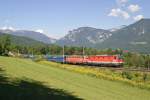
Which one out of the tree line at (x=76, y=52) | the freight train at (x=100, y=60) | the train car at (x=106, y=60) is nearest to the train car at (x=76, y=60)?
the freight train at (x=100, y=60)

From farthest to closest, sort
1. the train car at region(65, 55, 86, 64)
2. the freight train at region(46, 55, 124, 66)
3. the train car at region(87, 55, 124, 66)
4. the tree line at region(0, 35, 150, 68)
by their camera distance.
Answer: the tree line at region(0, 35, 150, 68), the train car at region(65, 55, 86, 64), the freight train at region(46, 55, 124, 66), the train car at region(87, 55, 124, 66)

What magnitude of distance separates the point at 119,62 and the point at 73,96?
70545 mm

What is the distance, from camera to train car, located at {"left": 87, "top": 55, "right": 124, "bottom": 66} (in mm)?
85750

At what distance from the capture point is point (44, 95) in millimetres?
15391

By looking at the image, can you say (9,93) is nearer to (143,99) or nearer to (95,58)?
(143,99)

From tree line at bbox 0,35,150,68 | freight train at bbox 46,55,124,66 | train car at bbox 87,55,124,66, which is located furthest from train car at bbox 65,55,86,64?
tree line at bbox 0,35,150,68

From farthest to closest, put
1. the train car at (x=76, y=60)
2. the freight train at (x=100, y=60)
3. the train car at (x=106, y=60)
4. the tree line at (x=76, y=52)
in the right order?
1. the tree line at (x=76, y=52)
2. the train car at (x=76, y=60)
3. the freight train at (x=100, y=60)
4. the train car at (x=106, y=60)

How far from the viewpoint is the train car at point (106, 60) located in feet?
281

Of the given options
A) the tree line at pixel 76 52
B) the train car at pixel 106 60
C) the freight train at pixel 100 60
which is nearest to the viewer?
the train car at pixel 106 60

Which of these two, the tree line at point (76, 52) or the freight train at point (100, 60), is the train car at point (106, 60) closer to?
the freight train at point (100, 60)

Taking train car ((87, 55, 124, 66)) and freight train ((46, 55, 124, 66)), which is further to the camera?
freight train ((46, 55, 124, 66))

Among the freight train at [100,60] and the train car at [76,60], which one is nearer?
the freight train at [100,60]

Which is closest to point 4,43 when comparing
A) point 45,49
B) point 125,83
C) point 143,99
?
point 45,49

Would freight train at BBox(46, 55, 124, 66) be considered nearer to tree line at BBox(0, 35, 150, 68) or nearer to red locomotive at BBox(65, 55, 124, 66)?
red locomotive at BBox(65, 55, 124, 66)
